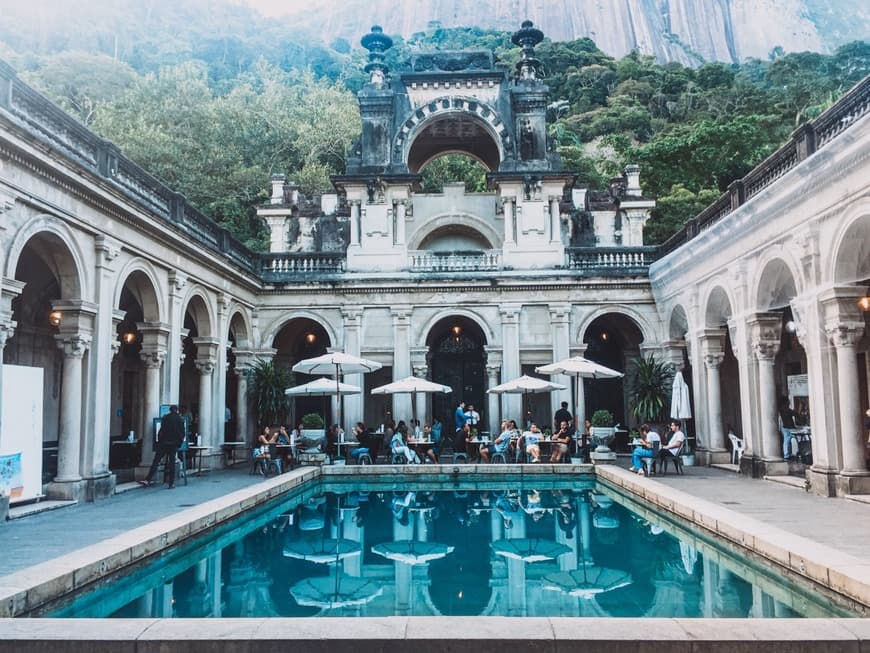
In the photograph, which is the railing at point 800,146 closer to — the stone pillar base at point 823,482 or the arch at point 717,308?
the arch at point 717,308

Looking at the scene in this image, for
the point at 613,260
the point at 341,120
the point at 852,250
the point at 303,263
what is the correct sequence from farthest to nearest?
the point at 341,120 → the point at 303,263 → the point at 613,260 → the point at 852,250

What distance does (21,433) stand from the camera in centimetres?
1074

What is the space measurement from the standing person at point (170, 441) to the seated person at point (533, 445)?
819 centimetres

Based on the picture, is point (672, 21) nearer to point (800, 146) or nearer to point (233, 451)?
point (233, 451)

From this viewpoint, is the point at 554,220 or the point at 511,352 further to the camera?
the point at 554,220

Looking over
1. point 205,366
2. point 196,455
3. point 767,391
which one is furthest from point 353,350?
point 767,391

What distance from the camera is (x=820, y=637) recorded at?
4.61m

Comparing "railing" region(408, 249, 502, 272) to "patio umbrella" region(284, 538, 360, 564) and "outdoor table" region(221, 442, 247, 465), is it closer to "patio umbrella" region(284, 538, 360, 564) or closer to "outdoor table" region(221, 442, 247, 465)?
"outdoor table" region(221, 442, 247, 465)

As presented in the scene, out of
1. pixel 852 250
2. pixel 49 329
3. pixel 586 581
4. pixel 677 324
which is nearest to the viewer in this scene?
pixel 586 581

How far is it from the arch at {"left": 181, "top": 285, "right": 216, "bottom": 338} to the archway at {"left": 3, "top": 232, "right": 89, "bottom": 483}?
3069 millimetres

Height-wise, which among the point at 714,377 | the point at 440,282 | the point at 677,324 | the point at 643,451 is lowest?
the point at 643,451

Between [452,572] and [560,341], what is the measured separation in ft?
49.9

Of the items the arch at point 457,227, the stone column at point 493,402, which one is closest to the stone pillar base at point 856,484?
the stone column at point 493,402

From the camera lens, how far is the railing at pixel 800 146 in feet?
34.1
